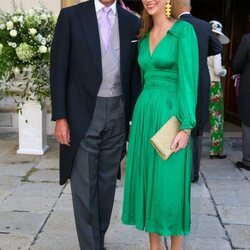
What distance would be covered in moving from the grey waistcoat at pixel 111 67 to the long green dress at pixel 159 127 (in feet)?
0.57

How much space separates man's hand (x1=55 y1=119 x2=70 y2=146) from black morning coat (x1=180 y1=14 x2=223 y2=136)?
1.47 metres

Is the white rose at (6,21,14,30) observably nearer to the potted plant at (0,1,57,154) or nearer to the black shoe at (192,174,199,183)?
the potted plant at (0,1,57,154)

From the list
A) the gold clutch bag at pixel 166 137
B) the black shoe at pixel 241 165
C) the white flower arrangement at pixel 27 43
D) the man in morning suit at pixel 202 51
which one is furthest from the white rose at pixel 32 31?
the gold clutch bag at pixel 166 137

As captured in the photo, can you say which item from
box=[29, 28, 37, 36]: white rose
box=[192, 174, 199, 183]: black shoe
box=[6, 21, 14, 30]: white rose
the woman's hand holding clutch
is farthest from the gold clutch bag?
box=[6, 21, 14, 30]: white rose

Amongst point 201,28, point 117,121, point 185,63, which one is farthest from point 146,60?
point 201,28

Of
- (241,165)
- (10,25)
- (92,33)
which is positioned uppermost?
(10,25)

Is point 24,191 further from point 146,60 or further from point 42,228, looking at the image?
point 146,60

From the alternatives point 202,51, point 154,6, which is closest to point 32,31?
point 202,51

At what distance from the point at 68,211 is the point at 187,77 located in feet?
6.46

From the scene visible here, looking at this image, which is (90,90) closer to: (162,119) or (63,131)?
(63,131)

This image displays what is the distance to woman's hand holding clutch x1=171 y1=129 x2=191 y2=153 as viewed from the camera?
2.32 metres

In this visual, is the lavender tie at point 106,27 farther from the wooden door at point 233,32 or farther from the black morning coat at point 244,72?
the wooden door at point 233,32

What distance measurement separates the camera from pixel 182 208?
2.44m

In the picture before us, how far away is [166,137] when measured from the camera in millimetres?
2307
